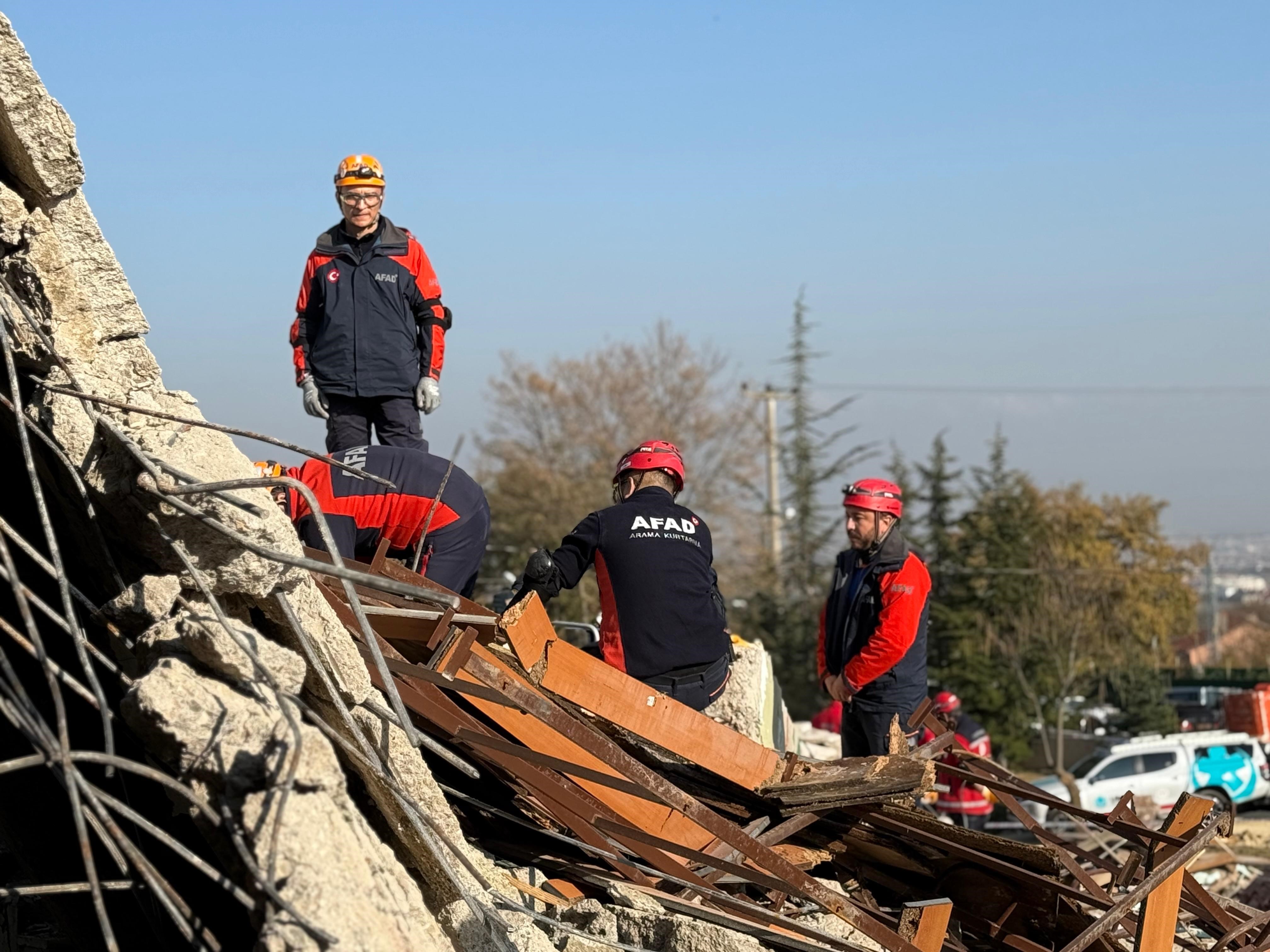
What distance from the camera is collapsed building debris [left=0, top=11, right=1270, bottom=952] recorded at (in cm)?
317

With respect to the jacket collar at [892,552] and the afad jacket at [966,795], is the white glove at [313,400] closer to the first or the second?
the jacket collar at [892,552]

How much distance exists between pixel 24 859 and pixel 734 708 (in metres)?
3.63

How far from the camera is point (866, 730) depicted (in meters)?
6.67

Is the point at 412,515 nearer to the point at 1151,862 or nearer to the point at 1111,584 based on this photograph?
the point at 1151,862

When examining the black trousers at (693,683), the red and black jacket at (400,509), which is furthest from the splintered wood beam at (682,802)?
the red and black jacket at (400,509)

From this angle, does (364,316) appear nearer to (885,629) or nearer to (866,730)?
(885,629)

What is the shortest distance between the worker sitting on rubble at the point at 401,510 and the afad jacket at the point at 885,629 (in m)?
2.05

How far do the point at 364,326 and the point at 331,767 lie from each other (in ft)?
11.1

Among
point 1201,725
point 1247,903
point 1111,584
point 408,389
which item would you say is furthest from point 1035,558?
point 408,389

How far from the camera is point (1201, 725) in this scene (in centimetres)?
2808

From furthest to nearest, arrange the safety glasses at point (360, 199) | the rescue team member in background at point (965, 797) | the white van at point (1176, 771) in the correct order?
the white van at point (1176, 771)
the rescue team member in background at point (965, 797)
the safety glasses at point (360, 199)

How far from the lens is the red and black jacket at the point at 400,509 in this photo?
519 cm

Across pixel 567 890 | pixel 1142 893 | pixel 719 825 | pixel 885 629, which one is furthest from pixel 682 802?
pixel 885 629

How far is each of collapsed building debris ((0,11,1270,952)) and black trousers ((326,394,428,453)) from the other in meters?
1.71
